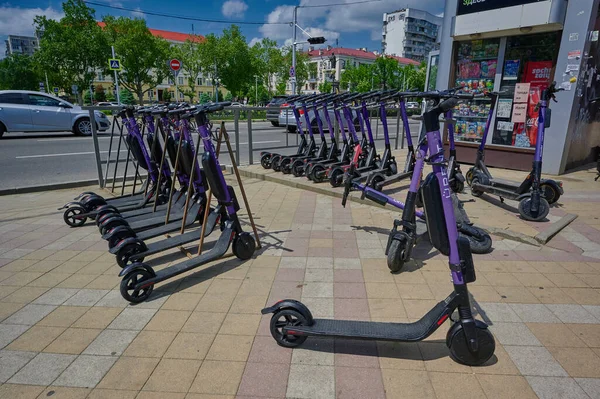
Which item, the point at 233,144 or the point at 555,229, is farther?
the point at 233,144

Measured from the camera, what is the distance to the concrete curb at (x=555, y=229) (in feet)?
13.7

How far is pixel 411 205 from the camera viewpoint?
3.50 meters

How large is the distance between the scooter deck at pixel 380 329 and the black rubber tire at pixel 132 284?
1414 mm

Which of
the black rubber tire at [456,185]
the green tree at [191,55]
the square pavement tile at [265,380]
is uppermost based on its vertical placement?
the green tree at [191,55]

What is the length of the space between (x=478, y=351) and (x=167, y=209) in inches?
150

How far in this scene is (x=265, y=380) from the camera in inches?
86.1

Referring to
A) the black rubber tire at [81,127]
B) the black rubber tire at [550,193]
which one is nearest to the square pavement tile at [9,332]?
the black rubber tire at [550,193]

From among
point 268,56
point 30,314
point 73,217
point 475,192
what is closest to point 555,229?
point 475,192

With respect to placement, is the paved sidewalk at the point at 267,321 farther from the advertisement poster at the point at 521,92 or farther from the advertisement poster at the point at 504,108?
the advertisement poster at the point at 504,108

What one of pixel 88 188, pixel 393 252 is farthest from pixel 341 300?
pixel 88 188

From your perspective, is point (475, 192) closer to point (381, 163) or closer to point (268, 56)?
point (381, 163)

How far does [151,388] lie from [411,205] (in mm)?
2662

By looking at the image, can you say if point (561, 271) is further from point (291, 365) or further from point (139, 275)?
point (139, 275)

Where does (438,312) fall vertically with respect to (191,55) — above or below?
below
